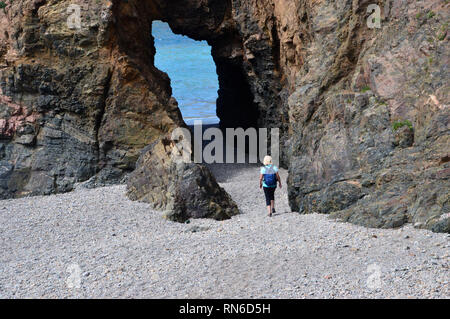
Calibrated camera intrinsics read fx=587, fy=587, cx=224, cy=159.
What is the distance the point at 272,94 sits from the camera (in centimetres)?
2220

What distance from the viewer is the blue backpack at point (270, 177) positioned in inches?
515

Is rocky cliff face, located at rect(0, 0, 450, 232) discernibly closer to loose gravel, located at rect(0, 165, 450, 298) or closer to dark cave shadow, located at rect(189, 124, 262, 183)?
loose gravel, located at rect(0, 165, 450, 298)

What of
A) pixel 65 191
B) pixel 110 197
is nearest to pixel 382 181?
pixel 110 197

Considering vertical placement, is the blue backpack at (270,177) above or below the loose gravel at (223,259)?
above

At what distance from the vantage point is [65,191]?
1855cm

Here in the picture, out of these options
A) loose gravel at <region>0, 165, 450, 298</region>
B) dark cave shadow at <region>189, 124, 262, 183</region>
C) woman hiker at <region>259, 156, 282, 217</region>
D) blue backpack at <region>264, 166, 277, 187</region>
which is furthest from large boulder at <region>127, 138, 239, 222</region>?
dark cave shadow at <region>189, 124, 262, 183</region>

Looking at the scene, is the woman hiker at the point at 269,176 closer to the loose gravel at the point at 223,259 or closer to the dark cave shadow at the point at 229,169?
the loose gravel at the point at 223,259

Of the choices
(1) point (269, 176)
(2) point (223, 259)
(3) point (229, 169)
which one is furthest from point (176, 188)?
(3) point (229, 169)

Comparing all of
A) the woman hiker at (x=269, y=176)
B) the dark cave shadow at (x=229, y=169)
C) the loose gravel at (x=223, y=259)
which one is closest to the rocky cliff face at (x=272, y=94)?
the woman hiker at (x=269, y=176)

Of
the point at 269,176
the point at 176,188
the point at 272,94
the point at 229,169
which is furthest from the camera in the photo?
the point at 229,169

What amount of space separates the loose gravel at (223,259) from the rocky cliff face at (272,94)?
971mm

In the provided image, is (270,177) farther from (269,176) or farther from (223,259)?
(223,259)

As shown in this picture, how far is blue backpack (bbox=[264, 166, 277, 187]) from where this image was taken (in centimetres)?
1307

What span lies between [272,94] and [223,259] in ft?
44.0
